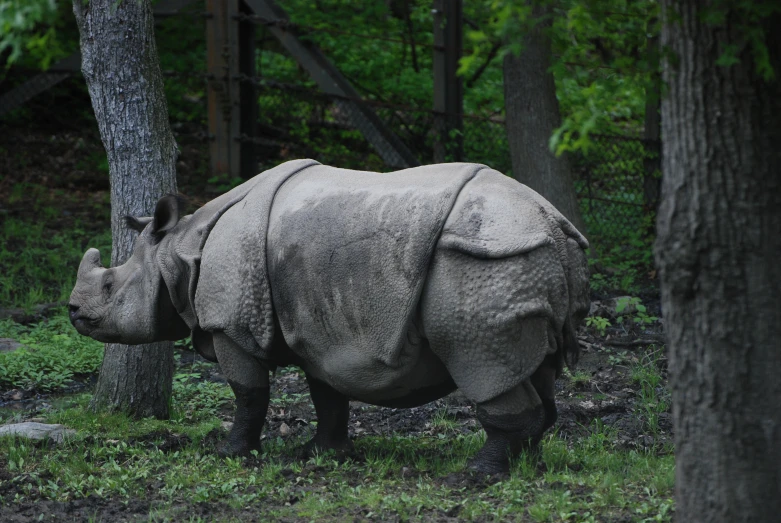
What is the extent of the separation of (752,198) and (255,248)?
2568mm

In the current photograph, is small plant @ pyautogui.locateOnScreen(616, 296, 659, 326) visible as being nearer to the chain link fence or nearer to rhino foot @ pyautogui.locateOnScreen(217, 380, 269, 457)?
the chain link fence

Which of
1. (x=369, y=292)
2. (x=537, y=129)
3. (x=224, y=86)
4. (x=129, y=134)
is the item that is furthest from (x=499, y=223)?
(x=224, y=86)

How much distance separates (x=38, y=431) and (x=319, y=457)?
1.72m

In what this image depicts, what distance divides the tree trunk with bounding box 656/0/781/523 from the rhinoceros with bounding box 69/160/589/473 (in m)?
1.15

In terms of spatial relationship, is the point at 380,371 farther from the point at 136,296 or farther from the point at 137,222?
the point at 137,222

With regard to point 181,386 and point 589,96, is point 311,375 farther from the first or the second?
point 589,96

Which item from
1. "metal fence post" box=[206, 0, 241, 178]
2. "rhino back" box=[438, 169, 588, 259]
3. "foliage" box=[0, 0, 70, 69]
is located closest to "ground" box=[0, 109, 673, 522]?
"rhino back" box=[438, 169, 588, 259]

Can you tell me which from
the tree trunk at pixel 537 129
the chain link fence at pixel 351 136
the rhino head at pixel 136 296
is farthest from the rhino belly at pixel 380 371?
the chain link fence at pixel 351 136

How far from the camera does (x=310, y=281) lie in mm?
5258

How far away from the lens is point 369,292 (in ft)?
16.7

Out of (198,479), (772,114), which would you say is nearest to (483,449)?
(198,479)

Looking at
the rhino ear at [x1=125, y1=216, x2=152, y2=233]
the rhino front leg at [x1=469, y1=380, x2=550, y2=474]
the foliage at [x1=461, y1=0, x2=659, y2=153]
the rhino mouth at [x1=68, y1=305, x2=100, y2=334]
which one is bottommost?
the rhino front leg at [x1=469, y1=380, x2=550, y2=474]

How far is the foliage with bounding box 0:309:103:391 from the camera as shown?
25.4 feet

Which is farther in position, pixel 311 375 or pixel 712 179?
pixel 311 375
